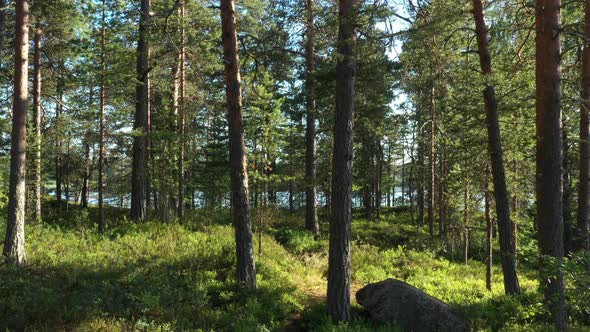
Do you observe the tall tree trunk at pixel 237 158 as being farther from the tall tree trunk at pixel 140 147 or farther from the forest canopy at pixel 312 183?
the tall tree trunk at pixel 140 147

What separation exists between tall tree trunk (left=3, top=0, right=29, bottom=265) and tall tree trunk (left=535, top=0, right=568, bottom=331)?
11658 mm

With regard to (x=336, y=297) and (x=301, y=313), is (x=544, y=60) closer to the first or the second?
(x=336, y=297)

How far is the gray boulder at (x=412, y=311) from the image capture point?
7762mm

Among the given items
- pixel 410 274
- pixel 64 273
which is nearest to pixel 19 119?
pixel 64 273

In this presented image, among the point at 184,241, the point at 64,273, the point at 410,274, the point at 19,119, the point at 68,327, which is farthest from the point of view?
the point at 410,274

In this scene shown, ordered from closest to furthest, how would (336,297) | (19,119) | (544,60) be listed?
(544,60), (336,297), (19,119)

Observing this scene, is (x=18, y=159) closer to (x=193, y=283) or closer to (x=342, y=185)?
(x=193, y=283)

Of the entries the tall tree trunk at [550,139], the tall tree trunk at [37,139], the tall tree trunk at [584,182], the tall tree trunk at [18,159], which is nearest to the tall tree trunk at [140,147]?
the tall tree trunk at [37,139]

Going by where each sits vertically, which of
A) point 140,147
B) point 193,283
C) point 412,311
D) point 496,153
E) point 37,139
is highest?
point 37,139

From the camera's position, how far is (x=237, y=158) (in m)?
9.19

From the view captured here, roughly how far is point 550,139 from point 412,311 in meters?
4.12

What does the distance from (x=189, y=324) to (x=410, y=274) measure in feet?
31.8

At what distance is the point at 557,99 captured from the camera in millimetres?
7055

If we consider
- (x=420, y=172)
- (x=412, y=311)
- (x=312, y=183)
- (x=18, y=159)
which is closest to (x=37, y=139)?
(x=18, y=159)
